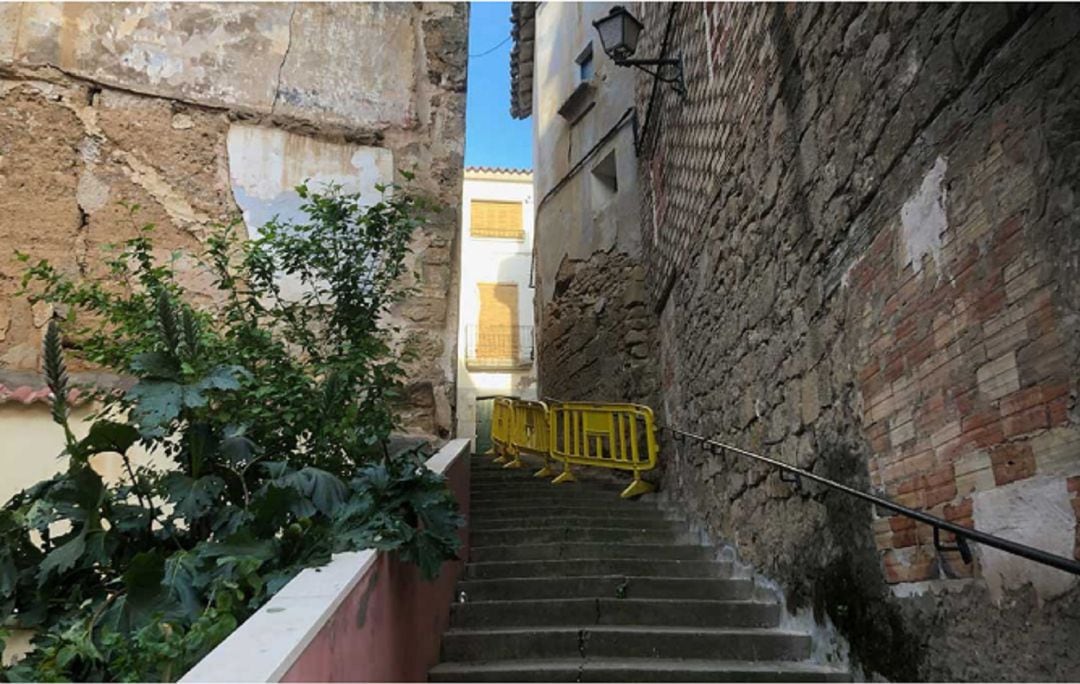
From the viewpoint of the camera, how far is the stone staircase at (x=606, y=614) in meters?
3.16

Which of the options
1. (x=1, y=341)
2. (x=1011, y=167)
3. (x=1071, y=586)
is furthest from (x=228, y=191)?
(x=1071, y=586)

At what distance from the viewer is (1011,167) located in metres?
1.78

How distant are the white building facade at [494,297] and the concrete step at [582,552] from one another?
11.8 meters

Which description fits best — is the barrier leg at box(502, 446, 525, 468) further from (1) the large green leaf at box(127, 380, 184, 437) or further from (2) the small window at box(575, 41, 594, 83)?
(1) the large green leaf at box(127, 380, 184, 437)

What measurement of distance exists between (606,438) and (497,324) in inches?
468

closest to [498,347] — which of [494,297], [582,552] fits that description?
[494,297]

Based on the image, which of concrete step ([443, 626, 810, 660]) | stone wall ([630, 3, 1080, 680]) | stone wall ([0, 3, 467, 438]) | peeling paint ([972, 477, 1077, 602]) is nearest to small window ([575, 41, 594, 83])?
stone wall ([0, 3, 467, 438])

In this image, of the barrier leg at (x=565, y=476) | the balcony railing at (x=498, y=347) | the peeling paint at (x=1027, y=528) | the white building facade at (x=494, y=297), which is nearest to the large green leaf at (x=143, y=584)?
the peeling paint at (x=1027, y=528)

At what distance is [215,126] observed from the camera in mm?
5586

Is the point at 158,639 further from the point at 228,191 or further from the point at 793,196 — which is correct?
the point at 228,191

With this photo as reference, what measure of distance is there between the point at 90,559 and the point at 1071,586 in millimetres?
2779

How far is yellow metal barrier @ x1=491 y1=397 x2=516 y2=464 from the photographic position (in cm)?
852

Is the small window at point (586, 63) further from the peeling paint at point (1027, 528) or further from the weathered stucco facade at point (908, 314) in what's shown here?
the peeling paint at point (1027, 528)

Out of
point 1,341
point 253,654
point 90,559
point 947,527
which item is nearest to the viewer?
point 253,654
